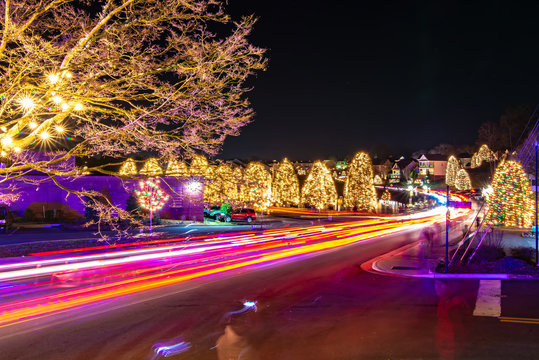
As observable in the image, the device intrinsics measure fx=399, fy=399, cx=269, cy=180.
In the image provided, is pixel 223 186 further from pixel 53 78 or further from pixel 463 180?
pixel 463 180

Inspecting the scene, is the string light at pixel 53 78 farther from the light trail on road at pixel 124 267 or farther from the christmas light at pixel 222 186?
the light trail on road at pixel 124 267

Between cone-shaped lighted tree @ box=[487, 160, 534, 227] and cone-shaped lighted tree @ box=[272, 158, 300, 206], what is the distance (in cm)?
2764

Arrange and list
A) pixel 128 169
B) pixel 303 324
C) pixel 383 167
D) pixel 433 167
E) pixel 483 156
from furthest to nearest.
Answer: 1. pixel 383 167
2. pixel 433 167
3. pixel 483 156
4. pixel 128 169
5. pixel 303 324

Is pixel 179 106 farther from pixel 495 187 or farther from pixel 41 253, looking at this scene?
pixel 495 187

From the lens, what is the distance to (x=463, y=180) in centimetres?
8344

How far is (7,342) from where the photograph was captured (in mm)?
7570

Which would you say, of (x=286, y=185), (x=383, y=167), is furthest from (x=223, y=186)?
(x=383, y=167)

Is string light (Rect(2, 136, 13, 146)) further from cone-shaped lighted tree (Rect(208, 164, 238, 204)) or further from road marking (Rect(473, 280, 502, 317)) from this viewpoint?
road marking (Rect(473, 280, 502, 317))

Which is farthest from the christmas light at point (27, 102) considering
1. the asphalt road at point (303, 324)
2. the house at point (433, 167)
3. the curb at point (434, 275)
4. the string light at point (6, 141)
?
the house at point (433, 167)

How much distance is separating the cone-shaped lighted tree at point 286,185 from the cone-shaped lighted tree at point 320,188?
182 inches

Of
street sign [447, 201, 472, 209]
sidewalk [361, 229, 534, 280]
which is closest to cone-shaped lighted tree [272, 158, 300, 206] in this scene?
street sign [447, 201, 472, 209]

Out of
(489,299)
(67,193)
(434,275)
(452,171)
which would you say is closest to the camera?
(489,299)

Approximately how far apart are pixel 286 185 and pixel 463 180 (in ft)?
158

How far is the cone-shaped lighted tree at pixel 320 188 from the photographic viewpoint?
159ft
